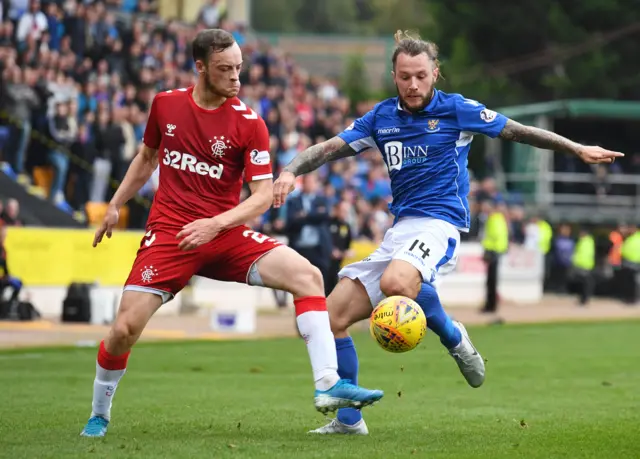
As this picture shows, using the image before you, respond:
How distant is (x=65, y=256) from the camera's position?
2227cm

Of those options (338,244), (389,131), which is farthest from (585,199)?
(389,131)

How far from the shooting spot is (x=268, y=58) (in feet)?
110

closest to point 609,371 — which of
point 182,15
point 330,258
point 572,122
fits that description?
point 330,258

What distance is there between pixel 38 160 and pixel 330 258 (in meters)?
6.70

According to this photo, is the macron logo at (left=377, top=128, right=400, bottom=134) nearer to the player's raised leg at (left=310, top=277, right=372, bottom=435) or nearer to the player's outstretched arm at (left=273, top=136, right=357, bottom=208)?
the player's outstretched arm at (left=273, top=136, right=357, bottom=208)

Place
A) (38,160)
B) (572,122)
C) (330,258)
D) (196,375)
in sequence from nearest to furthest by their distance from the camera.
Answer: (196,375) < (330,258) < (38,160) < (572,122)

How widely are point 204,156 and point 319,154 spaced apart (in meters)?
0.92

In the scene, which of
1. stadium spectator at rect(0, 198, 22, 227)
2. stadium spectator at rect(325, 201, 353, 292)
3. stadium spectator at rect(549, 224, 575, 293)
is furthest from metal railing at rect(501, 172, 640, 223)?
stadium spectator at rect(0, 198, 22, 227)

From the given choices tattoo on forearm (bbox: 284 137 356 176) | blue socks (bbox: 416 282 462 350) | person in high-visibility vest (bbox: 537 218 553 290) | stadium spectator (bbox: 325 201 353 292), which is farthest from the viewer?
person in high-visibility vest (bbox: 537 218 553 290)

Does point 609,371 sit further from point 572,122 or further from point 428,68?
point 572,122

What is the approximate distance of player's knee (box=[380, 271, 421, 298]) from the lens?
8945 millimetres

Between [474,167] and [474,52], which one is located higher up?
[474,52]

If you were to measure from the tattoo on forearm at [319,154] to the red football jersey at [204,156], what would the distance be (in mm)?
386

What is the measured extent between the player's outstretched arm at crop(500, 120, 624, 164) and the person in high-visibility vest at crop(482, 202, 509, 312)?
57.0 ft
